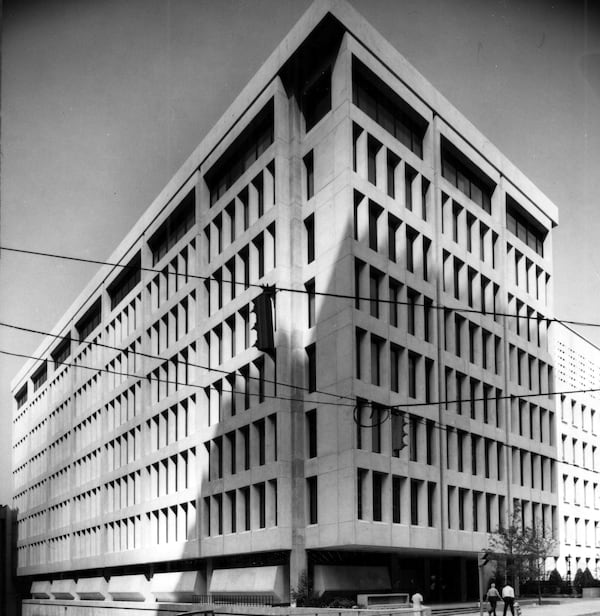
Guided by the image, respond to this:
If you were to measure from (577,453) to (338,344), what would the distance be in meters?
34.2

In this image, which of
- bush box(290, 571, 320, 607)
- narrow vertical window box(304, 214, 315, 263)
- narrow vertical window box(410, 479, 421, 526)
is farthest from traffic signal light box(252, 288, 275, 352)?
narrow vertical window box(410, 479, 421, 526)

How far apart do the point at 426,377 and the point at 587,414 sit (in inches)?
1159

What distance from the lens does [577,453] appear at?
69688 mm

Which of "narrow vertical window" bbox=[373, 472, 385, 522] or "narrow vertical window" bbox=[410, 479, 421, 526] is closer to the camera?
"narrow vertical window" bbox=[373, 472, 385, 522]

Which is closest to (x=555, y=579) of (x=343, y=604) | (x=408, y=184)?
(x=343, y=604)

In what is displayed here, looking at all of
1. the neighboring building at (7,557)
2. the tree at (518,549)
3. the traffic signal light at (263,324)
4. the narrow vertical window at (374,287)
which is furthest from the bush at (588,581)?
the neighboring building at (7,557)

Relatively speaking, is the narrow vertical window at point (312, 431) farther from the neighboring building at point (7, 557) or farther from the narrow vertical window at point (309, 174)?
the neighboring building at point (7, 557)

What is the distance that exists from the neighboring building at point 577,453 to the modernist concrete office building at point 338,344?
15.8 ft

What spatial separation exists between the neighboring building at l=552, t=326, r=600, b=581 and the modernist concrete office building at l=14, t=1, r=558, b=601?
480 cm

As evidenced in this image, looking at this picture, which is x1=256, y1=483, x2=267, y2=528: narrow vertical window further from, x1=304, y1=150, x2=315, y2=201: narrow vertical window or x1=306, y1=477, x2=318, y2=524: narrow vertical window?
x1=304, y1=150, x2=315, y2=201: narrow vertical window

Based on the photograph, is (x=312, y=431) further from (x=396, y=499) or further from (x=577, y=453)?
(x=577, y=453)

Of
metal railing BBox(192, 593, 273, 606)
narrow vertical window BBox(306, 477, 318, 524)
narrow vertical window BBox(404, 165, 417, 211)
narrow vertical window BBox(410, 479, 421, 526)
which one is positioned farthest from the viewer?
narrow vertical window BBox(404, 165, 417, 211)

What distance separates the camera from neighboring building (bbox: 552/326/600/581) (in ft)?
212

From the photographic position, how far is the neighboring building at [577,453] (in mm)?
64688
